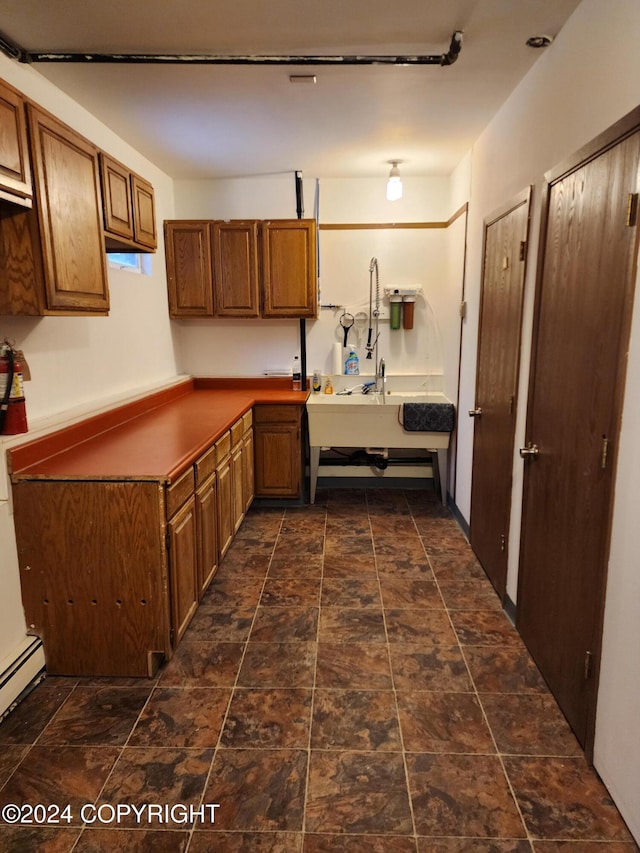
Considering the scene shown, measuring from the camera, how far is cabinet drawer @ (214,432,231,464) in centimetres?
284

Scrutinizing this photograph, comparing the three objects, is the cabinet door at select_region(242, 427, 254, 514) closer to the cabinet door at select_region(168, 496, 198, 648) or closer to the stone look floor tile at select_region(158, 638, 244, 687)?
the cabinet door at select_region(168, 496, 198, 648)

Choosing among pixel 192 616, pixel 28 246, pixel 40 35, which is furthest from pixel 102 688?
pixel 40 35

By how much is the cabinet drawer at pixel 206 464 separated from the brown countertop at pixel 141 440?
60 mm

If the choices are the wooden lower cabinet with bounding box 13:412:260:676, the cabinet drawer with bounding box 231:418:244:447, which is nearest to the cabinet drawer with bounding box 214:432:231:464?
the cabinet drawer with bounding box 231:418:244:447

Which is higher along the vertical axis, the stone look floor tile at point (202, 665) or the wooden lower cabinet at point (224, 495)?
the wooden lower cabinet at point (224, 495)

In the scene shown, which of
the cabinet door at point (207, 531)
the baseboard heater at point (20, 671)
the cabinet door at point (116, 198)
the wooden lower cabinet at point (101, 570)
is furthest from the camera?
the cabinet door at point (207, 531)

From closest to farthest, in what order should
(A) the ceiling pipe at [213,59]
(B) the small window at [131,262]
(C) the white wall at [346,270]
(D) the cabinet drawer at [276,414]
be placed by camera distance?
1. (A) the ceiling pipe at [213,59]
2. (B) the small window at [131,262]
3. (D) the cabinet drawer at [276,414]
4. (C) the white wall at [346,270]

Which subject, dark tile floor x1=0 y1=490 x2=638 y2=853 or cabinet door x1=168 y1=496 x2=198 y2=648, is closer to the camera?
dark tile floor x1=0 y1=490 x2=638 y2=853

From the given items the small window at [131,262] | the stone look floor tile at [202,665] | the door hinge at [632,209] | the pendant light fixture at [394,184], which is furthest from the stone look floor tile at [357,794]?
the pendant light fixture at [394,184]

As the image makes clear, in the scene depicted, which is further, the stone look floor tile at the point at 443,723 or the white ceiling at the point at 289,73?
the white ceiling at the point at 289,73

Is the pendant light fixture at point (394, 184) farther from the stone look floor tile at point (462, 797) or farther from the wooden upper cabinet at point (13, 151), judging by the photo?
the stone look floor tile at point (462, 797)

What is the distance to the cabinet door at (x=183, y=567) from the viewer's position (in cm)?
212

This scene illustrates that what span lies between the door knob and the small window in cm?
254

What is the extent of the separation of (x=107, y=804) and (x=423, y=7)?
2897 millimetres
